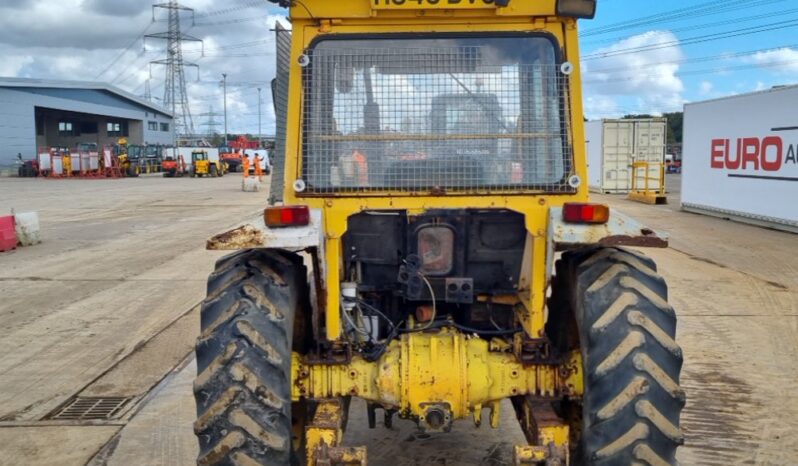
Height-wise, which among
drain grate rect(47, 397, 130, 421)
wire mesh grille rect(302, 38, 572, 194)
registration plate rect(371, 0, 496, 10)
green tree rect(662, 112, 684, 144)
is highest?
green tree rect(662, 112, 684, 144)

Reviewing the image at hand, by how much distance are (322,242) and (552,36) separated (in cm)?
156

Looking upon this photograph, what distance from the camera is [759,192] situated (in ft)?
57.1

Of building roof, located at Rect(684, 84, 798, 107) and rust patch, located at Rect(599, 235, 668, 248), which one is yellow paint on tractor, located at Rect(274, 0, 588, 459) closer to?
rust patch, located at Rect(599, 235, 668, 248)

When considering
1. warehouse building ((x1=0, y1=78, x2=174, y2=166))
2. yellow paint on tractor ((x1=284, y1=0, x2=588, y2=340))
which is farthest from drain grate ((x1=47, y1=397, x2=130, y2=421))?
warehouse building ((x1=0, y1=78, x2=174, y2=166))

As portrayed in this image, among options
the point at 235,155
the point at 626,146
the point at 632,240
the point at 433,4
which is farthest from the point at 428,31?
the point at 235,155

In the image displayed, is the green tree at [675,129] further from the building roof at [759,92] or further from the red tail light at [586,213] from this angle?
the red tail light at [586,213]

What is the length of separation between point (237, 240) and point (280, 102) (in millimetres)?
1361

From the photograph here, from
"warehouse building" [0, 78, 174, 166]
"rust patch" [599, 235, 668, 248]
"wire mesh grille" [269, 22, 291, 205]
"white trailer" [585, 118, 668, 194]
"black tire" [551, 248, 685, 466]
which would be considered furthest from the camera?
"warehouse building" [0, 78, 174, 166]

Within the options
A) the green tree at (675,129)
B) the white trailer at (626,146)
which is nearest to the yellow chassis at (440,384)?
the white trailer at (626,146)

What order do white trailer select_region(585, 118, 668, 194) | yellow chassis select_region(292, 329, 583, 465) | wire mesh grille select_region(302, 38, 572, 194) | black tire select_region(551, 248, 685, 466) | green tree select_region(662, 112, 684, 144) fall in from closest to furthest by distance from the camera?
black tire select_region(551, 248, 685, 466) → yellow chassis select_region(292, 329, 583, 465) → wire mesh grille select_region(302, 38, 572, 194) → white trailer select_region(585, 118, 668, 194) → green tree select_region(662, 112, 684, 144)

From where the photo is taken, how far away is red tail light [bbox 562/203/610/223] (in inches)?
135

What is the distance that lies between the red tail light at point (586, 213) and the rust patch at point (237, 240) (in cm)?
142

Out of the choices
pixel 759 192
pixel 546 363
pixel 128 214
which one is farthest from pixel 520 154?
pixel 128 214

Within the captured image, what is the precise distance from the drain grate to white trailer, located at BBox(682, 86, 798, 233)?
47.6 ft
